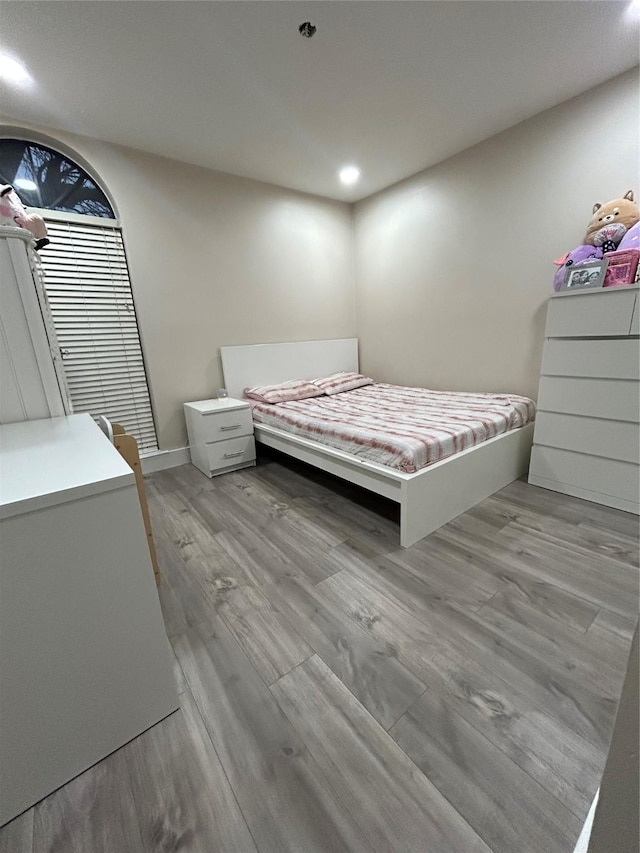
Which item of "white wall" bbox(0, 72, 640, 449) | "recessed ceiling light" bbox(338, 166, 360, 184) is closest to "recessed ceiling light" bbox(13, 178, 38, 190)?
"white wall" bbox(0, 72, 640, 449)

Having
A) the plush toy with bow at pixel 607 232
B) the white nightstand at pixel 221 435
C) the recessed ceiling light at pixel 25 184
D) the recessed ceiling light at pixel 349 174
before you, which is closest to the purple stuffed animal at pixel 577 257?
the plush toy with bow at pixel 607 232

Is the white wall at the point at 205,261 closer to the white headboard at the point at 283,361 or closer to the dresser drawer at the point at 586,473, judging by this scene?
the white headboard at the point at 283,361

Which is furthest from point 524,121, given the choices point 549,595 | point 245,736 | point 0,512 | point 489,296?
point 245,736

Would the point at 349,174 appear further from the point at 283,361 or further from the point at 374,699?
the point at 374,699

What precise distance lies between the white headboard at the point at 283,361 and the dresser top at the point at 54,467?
1.97 meters

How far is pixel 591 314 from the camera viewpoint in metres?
2.01

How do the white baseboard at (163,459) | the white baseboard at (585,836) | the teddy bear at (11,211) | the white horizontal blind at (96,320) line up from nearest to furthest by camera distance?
the white baseboard at (585,836)
the teddy bear at (11,211)
the white horizontal blind at (96,320)
the white baseboard at (163,459)

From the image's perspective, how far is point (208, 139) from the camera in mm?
2486

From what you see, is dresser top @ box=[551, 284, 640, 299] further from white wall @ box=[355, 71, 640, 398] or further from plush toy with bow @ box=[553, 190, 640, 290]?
white wall @ box=[355, 71, 640, 398]

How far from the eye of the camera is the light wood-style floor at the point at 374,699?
79 cm

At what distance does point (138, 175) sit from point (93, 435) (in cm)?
244

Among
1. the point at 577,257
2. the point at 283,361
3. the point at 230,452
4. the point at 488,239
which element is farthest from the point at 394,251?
the point at 230,452

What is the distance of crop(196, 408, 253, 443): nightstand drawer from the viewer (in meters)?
2.71

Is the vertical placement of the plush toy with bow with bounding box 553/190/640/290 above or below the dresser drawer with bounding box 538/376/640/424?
above
